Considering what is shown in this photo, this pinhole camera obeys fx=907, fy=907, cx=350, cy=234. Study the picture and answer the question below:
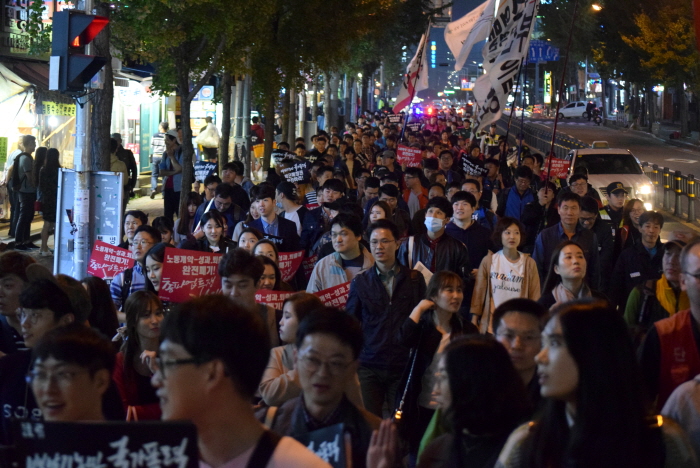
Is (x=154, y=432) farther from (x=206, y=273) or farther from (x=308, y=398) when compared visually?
(x=206, y=273)

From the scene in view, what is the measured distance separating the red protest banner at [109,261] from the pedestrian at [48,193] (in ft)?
24.5

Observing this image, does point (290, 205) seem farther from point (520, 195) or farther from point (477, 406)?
point (477, 406)

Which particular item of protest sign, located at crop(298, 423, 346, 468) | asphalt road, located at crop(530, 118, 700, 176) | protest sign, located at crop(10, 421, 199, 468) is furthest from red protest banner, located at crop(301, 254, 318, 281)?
asphalt road, located at crop(530, 118, 700, 176)

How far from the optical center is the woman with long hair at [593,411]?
113 inches

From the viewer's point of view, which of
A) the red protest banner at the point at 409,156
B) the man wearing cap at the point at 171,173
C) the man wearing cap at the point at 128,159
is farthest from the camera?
the red protest banner at the point at 409,156

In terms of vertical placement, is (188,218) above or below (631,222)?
below

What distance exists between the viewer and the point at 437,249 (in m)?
8.11

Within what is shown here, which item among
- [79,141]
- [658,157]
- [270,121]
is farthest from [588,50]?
[79,141]

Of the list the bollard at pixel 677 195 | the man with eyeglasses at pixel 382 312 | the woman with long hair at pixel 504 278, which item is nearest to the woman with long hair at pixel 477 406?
the man with eyeglasses at pixel 382 312

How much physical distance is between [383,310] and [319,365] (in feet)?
8.81

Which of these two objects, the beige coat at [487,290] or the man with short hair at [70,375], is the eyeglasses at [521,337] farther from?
the beige coat at [487,290]

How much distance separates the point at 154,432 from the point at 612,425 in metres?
1.43

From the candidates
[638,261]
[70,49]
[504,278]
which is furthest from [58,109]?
[638,261]

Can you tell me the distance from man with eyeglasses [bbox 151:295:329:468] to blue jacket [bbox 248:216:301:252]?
6.45 metres
